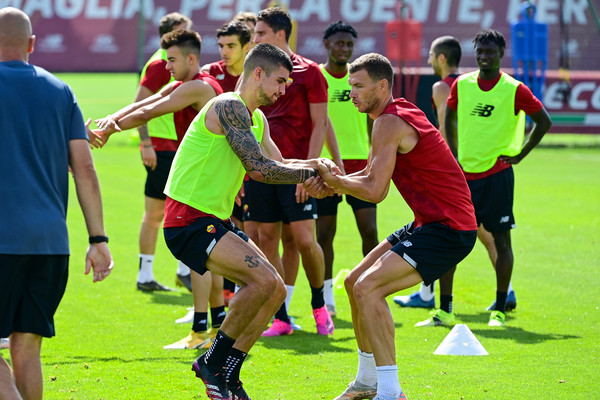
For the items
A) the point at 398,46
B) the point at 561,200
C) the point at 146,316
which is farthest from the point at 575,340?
the point at 398,46

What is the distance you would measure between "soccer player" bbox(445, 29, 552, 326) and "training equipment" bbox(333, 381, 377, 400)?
9.72ft

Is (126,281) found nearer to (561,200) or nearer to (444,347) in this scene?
(444,347)

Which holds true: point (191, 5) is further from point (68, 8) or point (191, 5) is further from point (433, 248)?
point (433, 248)

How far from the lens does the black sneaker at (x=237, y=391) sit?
597cm

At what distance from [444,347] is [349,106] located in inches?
136

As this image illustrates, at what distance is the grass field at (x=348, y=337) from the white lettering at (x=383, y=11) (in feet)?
55.7

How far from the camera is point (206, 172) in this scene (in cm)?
620

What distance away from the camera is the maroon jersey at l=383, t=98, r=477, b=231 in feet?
19.9

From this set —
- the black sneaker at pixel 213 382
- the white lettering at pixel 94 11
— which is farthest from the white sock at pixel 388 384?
the white lettering at pixel 94 11

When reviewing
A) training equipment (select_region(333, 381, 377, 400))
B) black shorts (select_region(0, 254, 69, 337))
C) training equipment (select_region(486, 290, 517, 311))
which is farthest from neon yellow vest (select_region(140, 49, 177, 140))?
black shorts (select_region(0, 254, 69, 337))

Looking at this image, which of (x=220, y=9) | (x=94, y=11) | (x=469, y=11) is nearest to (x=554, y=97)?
(x=469, y=11)

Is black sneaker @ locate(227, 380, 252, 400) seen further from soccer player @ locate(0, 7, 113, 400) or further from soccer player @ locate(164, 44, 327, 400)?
soccer player @ locate(0, 7, 113, 400)

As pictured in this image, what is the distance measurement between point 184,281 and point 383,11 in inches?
877

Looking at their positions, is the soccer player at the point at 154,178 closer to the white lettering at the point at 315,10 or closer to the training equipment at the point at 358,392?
the training equipment at the point at 358,392
